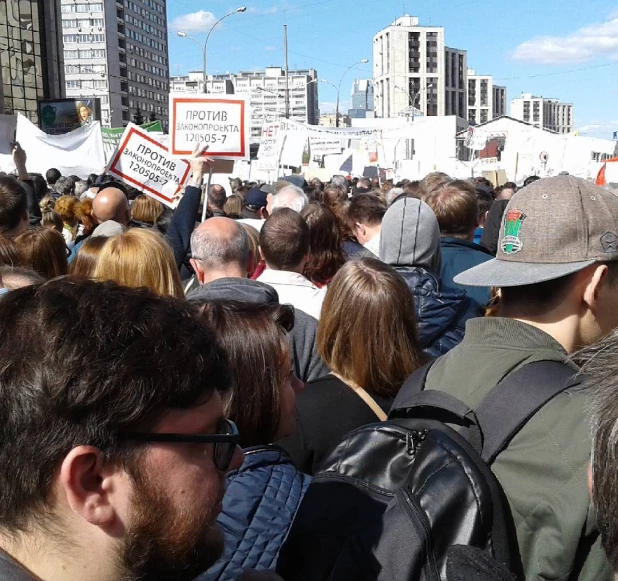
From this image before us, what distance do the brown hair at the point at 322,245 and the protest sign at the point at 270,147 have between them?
31.9ft

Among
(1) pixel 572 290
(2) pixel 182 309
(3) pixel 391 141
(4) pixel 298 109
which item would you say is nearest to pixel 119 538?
(2) pixel 182 309

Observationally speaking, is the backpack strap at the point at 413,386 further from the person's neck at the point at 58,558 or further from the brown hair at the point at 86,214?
A: the brown hair at the point at 86,214

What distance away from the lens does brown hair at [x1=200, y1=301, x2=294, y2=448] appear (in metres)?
2.08

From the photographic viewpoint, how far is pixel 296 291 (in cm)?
411

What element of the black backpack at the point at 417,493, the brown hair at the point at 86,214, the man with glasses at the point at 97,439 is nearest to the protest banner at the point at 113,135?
the brown hair at the point at 86,214

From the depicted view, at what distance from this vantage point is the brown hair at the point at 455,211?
497 centimetres

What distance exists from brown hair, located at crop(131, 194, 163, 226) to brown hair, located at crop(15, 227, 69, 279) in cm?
243

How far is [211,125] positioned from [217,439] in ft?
19.0

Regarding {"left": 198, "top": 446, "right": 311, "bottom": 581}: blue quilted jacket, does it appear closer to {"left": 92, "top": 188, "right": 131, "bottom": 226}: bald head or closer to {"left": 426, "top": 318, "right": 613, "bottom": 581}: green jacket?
{"left": 426, "top": 318, "right": 613, "bottom": 581}: green jacket

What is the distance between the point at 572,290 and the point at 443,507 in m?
0.79

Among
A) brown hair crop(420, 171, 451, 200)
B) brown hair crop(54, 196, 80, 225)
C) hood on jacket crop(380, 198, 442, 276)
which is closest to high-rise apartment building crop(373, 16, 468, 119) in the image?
brown hair crop(420, 171, 451, 200)

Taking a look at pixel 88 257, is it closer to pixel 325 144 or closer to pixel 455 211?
pixel 455 211

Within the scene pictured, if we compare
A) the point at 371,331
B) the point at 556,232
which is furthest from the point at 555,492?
the point at 371,331

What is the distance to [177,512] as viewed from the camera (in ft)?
4.43
